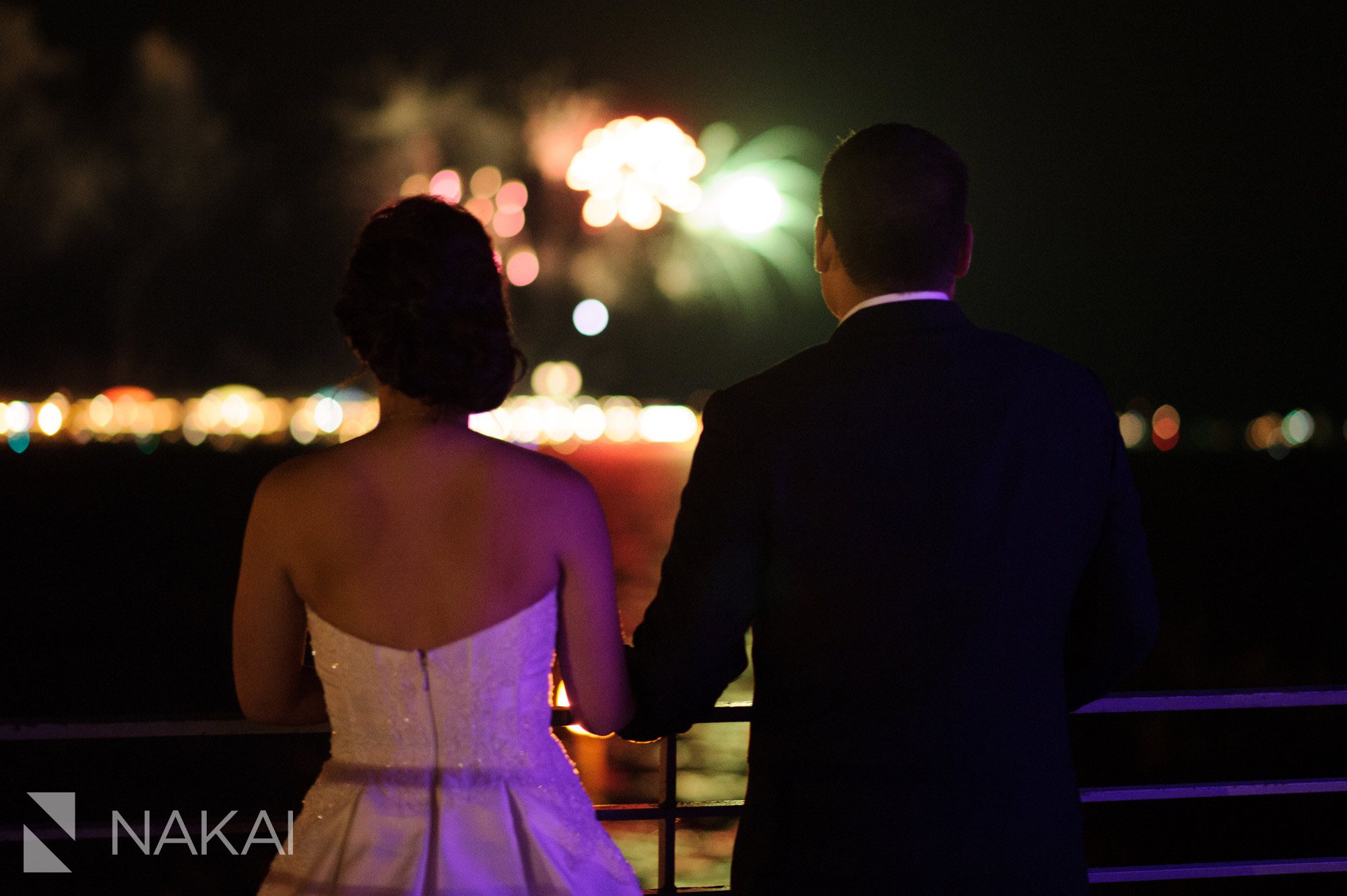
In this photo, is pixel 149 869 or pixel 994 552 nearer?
pixel 994 552

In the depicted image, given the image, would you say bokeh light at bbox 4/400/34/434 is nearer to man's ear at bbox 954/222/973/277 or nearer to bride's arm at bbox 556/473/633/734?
bride's arm at bbox 556/473/633/734

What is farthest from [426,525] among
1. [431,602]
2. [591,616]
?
[591,616]

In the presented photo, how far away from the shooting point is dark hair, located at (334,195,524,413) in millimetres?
2365

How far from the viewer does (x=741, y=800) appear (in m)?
3.36

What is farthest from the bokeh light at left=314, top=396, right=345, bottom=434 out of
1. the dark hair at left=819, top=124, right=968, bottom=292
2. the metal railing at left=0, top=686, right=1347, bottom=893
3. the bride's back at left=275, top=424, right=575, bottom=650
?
the dark hair at left=819, top=124, right=968, bottom=292

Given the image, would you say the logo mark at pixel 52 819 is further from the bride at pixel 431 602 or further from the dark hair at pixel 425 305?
the dark hair at pixel 425 305

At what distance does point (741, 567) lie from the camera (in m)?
2.27

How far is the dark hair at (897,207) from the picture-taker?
2291 millimetres

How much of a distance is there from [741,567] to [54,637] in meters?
49.1

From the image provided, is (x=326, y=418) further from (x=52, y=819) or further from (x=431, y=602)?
(x=431, y=602)

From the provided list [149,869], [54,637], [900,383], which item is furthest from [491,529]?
[54,637]

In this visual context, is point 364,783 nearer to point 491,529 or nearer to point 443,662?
point 443,662

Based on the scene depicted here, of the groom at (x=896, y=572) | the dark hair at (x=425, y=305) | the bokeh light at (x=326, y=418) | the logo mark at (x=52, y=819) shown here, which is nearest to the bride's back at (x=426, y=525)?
the dark hair at (x=425, y=305)

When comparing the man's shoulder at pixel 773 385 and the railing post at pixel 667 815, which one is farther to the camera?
the railing post at pixel 667 815
